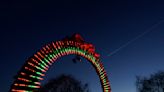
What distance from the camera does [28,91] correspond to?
12.5 metres

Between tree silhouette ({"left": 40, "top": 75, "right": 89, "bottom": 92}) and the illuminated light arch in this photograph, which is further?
tree silhouette ({"left": 40, "top": 75, "right": 89, "bottom": 92})

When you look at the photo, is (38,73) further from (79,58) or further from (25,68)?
(79,58)

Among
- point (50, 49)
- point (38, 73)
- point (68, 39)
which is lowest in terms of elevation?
point (38, 73)

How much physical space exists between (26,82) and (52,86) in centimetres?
3646

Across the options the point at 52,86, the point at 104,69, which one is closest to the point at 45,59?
the point at 104,69

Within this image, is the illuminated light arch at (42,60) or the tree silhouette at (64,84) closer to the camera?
the illuminated light arch at (42,60)

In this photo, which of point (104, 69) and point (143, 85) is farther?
point (143, 85)

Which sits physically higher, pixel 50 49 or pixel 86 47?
pixel 86 47

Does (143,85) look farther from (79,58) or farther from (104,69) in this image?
(79,58)

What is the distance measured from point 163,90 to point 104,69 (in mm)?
23890

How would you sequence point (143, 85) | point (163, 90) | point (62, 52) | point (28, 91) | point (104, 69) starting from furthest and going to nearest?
point (143, 85) < point (163, 90) < point (104, 69) < point (62, 52) < point (28, 91)

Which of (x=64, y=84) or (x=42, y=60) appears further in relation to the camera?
(x=64, y=84)

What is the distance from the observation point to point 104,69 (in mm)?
20031

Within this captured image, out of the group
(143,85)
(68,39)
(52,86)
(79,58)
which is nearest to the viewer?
(68,39)
